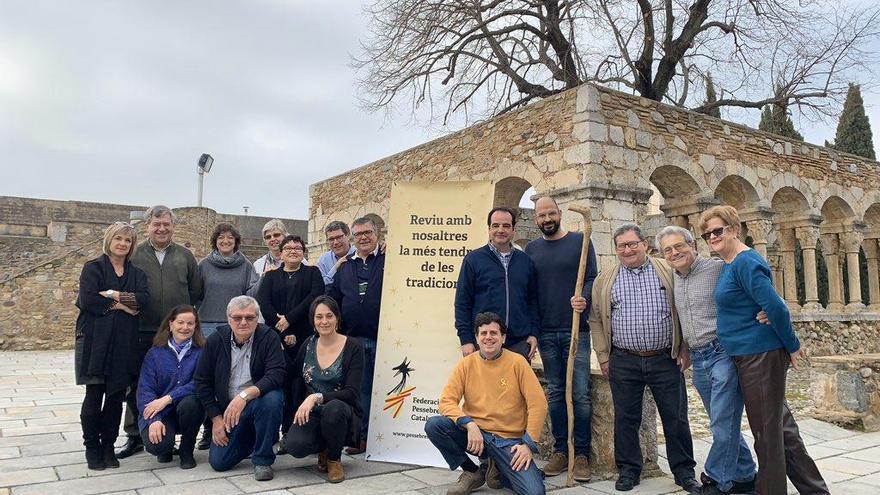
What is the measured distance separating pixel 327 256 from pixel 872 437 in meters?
4.72

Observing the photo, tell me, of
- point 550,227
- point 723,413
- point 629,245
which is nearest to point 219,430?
point 550,227

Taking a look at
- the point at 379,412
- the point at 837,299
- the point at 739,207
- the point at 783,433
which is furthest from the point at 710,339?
the point at 837,299

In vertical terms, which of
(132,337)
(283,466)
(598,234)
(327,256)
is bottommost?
(283,466)

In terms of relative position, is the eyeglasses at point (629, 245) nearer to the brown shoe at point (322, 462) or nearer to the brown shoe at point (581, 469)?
the brown shoe at point (581, 469)

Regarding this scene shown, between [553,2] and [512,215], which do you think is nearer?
[512,215]

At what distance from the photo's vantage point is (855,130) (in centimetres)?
2100

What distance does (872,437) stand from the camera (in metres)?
4.98

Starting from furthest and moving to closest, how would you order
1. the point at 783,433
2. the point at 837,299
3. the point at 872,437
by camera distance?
the point at 837,299, the point at 872,437, the point at 783,433

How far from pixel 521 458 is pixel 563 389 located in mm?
724

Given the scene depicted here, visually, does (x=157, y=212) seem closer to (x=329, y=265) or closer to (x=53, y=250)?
(x=329, y=265)

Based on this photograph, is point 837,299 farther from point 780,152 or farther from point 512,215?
point 512,215

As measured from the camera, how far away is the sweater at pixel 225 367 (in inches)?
148

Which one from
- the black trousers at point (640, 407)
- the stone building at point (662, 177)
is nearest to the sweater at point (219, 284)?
the black trousers at point (640, 407)

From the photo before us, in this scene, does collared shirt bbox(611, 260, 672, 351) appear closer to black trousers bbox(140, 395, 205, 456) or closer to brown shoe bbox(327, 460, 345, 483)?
brown shoe bbox(327, 460, 345, 483)
